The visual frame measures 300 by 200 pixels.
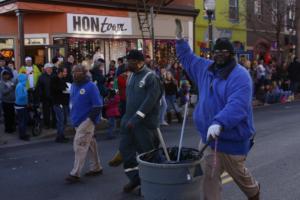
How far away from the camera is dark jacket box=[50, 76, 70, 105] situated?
36.8 ft

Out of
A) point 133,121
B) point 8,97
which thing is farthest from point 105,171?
point 8,97

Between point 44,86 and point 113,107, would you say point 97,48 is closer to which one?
point 44,86

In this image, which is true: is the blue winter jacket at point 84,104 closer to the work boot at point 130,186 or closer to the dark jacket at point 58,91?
the work boot at point 130,186

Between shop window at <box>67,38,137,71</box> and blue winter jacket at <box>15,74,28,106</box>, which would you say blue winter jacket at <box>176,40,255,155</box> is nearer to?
blue winter jacket at <box>15,74,28,106</box>

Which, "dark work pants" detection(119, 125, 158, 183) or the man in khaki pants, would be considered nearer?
"dark work pants" detection(119, 125, 158, 183)

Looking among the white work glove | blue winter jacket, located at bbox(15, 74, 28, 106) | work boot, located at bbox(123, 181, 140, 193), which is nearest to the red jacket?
blue winter jacket, located at bbox(15, 74, 28, 106)

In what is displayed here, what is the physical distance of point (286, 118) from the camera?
48.6 ft

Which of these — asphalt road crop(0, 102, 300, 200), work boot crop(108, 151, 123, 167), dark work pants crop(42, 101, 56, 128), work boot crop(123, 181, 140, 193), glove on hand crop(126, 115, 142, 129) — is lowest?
asphalt road crop(0, 102, 300, 200)

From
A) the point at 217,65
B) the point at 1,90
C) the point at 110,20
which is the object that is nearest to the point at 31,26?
the point at 110,20

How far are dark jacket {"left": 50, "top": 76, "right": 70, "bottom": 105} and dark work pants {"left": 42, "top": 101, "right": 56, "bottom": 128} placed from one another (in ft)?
3.04

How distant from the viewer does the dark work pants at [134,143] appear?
6363mm

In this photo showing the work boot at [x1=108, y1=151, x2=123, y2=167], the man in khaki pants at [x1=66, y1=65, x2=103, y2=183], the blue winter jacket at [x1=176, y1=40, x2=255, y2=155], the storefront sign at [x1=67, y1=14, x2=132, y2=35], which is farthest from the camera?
the storefront sign at [x1=67, y1=14, x2=132, y2=35]

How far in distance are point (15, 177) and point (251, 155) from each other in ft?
13.1

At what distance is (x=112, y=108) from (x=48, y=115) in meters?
1.85
